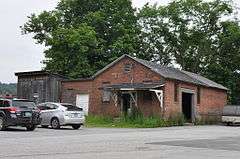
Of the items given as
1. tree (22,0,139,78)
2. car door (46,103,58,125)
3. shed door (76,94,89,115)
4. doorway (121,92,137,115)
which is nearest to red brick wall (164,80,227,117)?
doorway (121,92,137,115)

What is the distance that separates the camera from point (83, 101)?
1783 inches

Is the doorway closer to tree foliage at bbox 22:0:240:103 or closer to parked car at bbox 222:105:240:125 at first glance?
parked car at bbox 222:105:240:125

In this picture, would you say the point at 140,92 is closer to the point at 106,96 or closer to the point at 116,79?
the point at 116,79

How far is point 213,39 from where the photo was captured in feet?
218

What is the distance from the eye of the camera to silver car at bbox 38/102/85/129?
2948cm

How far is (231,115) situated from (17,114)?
24804mm

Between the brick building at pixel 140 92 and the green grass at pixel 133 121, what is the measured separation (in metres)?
0.96

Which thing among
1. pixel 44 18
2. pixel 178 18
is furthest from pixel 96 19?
pixel 178 18

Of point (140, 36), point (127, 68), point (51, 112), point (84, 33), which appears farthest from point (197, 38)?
point (51, 112)

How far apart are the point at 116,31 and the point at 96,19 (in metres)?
2.99

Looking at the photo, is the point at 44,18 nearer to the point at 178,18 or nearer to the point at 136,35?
the point at 136,35

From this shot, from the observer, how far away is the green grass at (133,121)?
36500 millimetres

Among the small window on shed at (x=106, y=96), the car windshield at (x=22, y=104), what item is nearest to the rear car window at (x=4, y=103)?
the car windshield at (x=22, y=104)

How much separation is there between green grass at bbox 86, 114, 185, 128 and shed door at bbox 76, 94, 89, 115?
11.1ft
